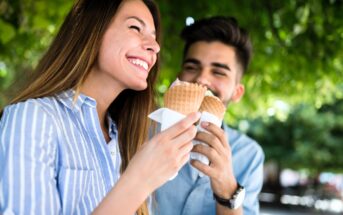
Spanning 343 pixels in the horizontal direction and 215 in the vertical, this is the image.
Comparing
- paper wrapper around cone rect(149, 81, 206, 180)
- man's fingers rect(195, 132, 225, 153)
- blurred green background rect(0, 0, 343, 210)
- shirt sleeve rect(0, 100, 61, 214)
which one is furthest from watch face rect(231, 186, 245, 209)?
blurred green background rect(0, 0, 343, 210)

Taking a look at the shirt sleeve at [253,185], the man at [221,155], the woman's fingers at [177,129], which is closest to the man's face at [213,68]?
the man at [221,155]

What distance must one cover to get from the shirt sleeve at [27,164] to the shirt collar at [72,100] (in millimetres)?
217

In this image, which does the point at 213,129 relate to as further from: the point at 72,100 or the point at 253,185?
the point at 253,185

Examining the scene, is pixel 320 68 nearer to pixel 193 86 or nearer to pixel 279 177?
pixel 193 86

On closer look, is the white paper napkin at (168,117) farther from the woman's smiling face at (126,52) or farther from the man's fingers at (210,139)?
the man's fingers at (210,139)

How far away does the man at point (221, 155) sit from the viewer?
2.71 m

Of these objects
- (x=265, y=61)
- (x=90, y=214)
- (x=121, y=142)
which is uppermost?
(x=265, y=61)

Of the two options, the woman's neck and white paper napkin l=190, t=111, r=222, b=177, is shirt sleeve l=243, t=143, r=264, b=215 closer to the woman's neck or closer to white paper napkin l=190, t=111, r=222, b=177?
white paper napkin l=190, t=111, r=222, b=177

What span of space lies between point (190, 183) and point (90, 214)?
4.70ft

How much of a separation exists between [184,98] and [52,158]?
2.17 ft

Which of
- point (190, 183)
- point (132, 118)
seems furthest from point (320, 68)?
point (132, 118)

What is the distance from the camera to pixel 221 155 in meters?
2.49

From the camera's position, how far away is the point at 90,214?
176 cm

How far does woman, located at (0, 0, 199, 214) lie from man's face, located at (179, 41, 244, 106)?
2.79 ft
